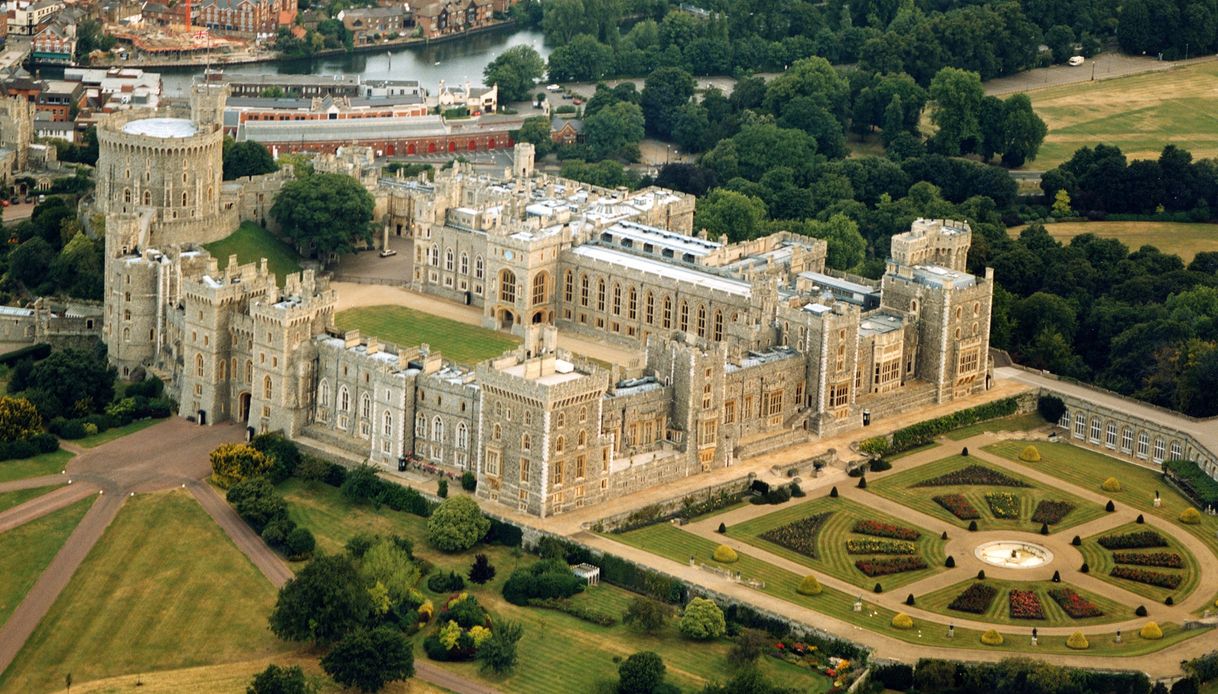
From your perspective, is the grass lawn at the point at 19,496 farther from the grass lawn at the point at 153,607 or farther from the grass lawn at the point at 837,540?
the grass lawn at the point at 837,540

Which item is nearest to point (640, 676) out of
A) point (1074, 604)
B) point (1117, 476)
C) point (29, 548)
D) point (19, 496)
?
point (1074, 604)

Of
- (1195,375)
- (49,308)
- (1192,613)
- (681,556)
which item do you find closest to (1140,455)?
(1195,375)

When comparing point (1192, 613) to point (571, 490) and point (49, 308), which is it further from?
point (49, 308)

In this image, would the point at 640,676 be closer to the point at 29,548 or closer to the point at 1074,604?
the point at 1074,604

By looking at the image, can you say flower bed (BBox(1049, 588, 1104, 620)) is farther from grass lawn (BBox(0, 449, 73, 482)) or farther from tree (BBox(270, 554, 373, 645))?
grass lawn (BBox(0, 449, 73, 482))

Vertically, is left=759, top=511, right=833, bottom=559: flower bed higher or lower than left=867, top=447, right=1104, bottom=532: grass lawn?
lower

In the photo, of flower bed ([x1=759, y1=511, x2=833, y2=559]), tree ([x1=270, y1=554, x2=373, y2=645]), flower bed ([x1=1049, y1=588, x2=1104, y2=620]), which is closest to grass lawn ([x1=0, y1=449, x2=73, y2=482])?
tree ([x1=270, y1=554, x2=373, y2=645])
